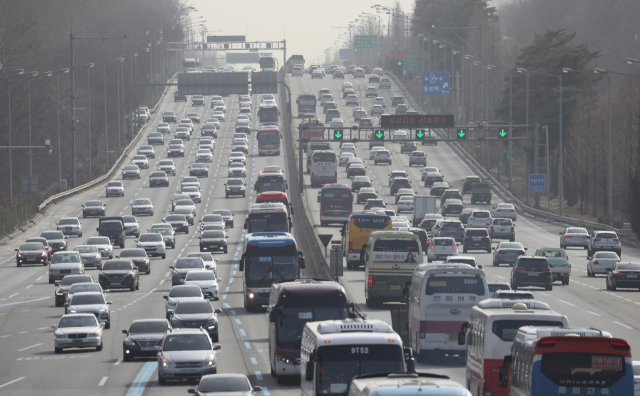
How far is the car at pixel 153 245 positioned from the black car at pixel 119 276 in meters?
11.4

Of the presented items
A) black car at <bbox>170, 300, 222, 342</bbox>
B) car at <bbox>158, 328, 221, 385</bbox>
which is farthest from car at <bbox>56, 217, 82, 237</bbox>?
car at <bbox>158, 328, 221, 385</bbox>

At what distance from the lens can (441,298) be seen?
81.0 feet

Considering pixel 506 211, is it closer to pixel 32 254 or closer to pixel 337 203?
pixel 337 203

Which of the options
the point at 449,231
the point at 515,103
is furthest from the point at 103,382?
the point at 515,103

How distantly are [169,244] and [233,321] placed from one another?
25.8 metres

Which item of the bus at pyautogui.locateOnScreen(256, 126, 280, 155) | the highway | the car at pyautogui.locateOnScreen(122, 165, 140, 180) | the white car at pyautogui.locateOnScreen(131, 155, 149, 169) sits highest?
the bus at pyautogui.locateOnScreen(256, 126, 280, 155)

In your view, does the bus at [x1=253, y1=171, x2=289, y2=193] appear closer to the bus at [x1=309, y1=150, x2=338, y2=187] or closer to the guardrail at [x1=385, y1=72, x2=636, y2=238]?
the bus at [x1=309, y1=150, x2=338, y2=187]

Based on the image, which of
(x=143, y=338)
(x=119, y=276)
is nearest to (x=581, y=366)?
(x=143, y=338)

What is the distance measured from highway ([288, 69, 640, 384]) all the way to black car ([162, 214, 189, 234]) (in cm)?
854

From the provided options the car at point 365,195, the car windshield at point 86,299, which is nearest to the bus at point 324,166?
the car at point 365,195

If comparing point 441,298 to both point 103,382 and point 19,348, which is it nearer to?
point 103,382

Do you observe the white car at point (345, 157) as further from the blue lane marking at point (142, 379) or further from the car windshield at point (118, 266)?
the blue lane marking at point (142, 379)

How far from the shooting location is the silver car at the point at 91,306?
32.5m

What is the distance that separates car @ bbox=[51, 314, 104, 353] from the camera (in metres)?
28.8
